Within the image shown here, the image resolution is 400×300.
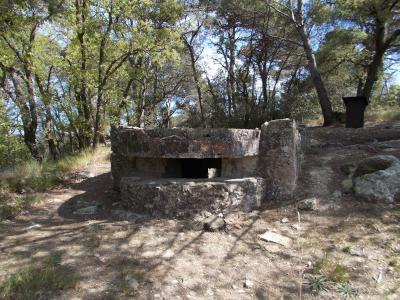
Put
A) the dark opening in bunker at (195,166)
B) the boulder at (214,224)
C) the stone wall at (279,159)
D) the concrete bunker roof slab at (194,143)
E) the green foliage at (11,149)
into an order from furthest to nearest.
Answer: the green foliage at (11,149) < the dark opening in bunker at (195,166) < the stone wall at (279,159) < the concrete bunker roof slab at (194,143) < the boulder at (214,224)

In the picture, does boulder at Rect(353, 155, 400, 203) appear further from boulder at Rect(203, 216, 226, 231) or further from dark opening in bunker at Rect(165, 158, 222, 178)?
dark opening in bunker at Rect(165, 158, 222, 178)

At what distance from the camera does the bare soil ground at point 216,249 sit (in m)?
2.84

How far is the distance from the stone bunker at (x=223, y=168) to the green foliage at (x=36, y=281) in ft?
5.18

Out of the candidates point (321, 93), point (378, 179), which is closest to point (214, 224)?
point (378, 179)

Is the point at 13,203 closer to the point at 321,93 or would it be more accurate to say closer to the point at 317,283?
the point at 317,283

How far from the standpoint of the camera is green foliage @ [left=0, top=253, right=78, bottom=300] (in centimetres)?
260

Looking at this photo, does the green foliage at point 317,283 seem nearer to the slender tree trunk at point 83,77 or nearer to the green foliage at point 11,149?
the slender tree trunk at point 83,77

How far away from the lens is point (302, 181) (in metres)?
4.91

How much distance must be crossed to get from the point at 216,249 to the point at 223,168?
5.10 ft

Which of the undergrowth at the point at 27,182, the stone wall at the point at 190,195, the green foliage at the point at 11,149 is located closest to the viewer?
the stone wall at the point at 190,195

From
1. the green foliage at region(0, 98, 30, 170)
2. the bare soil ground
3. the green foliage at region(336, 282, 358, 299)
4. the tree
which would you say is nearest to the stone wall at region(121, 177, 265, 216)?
the bare soil ground

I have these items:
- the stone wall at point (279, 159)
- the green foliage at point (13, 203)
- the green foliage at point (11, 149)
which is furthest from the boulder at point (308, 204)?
the green foliage at point (11, 149)

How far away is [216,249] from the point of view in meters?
3.52

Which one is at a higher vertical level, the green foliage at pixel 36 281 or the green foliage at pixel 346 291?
the green foliage at pixel 36 281
